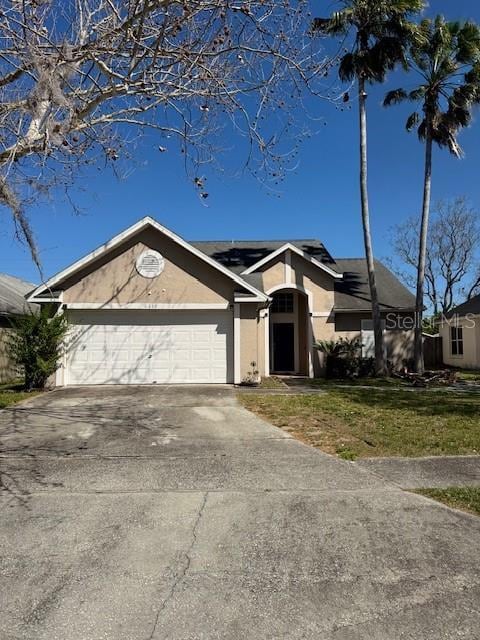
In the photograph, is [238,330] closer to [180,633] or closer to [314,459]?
[314,459]

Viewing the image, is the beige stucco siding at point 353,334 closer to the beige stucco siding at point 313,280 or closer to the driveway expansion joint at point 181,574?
the beige stucco siding at point 313,280

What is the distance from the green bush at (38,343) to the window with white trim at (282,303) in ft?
32.8

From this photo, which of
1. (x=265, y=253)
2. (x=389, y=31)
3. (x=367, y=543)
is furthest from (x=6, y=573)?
(x=389, y=31)

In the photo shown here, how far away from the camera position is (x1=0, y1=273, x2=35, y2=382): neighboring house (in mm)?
18828

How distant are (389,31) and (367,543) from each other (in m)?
19.4

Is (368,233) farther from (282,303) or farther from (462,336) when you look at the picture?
(462,336)

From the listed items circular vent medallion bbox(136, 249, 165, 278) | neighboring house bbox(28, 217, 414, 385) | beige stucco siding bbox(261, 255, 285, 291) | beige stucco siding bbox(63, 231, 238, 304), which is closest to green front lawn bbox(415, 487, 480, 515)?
neighboring house bbox(28, 217, 414, 385)

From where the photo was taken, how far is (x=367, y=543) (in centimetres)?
408

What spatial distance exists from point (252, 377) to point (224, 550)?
1122cm

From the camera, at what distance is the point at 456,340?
83.8ft

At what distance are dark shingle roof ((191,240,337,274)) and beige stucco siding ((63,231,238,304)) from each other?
16.7ft

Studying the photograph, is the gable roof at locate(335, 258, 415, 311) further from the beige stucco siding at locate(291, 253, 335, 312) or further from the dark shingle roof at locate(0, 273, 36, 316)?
the dark shingle roof at locate(0, 273, 36, 316)

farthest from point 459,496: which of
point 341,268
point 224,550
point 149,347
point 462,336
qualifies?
point 462,336

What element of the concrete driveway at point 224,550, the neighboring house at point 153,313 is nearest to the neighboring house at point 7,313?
the neighboring house at point 153,313
